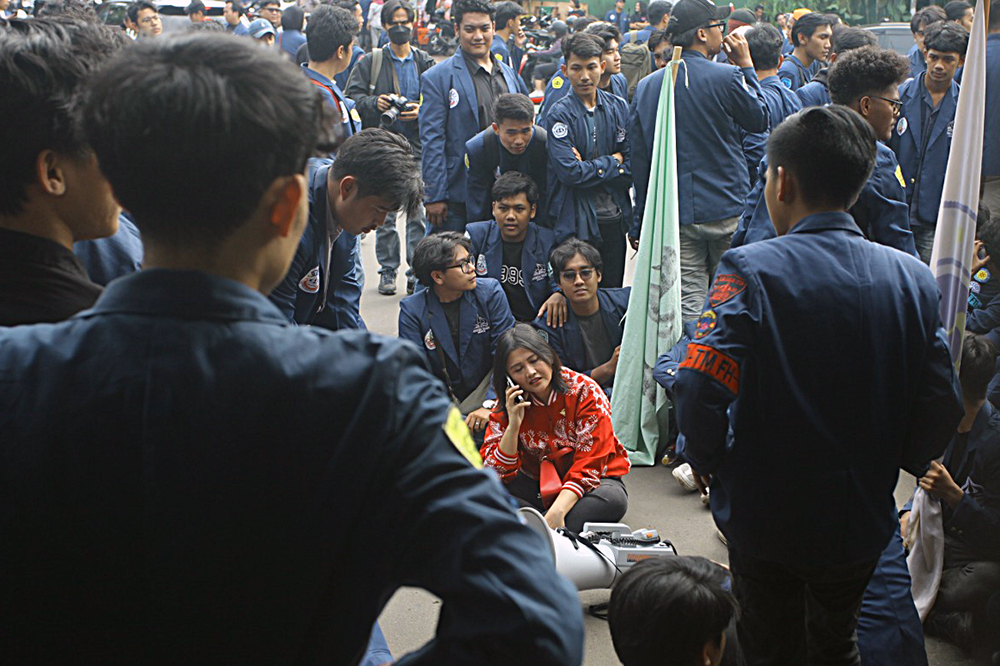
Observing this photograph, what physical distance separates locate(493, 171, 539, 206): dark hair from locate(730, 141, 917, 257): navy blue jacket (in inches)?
80.7

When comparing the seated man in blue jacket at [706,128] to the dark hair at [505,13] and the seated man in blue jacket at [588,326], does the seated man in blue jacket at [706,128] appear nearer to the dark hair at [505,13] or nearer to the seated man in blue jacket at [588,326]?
the seated man in blue jacket at [588,326]

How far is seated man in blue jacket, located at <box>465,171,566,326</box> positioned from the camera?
16.3 feet

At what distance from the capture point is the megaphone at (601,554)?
3186 millimetres

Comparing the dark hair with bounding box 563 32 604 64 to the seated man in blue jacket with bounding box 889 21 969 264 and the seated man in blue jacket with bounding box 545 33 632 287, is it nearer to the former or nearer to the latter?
the seated man in blue jacket with bounding box 545 33 632 287

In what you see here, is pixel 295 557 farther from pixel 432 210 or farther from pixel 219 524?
pixel 432 210

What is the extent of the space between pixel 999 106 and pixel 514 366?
2.47 meters

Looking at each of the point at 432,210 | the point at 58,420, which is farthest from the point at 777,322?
the point at 432,210

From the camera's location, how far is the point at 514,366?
148 inches

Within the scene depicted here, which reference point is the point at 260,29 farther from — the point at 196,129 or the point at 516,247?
the point at 196,129

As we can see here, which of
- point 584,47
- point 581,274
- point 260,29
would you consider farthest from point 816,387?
point 260,29

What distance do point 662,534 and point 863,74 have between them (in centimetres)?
179

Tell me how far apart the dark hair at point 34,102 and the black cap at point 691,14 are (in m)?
3.65

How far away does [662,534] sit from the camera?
373 centimetres

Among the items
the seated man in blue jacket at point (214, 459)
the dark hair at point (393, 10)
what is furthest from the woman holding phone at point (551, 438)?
the dark hair at point (393, 10)
